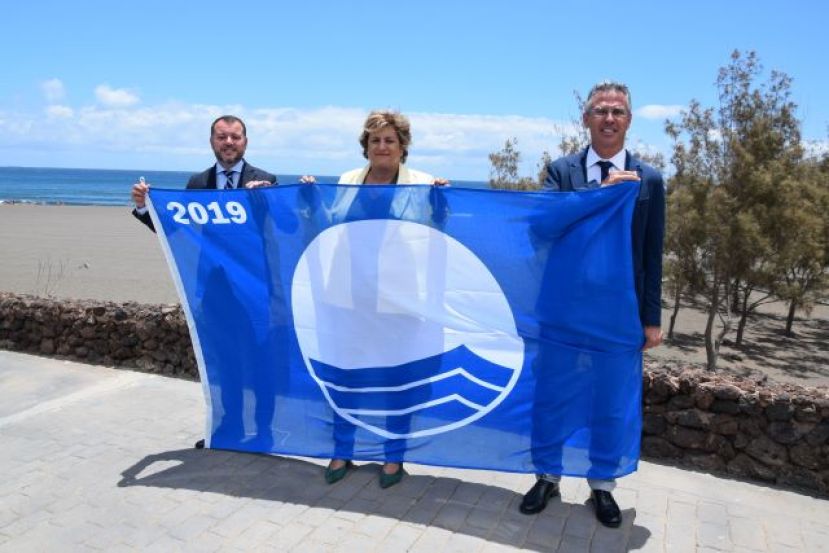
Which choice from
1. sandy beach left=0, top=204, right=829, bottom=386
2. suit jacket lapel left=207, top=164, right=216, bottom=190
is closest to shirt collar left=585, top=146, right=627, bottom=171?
suit jacket lapel left=207, top=164, right=216, bottom=190

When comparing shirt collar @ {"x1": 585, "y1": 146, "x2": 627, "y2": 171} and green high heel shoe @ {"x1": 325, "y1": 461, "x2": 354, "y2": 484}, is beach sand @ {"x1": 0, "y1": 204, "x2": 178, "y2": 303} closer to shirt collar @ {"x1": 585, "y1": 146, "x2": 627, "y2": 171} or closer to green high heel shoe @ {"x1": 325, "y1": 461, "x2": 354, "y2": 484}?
green high heel shoe @ {"x1": 325, "y1": 461, "x2": 354, "y2": 484}

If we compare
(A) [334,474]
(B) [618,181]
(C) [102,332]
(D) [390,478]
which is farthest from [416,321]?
(C) [102,332]

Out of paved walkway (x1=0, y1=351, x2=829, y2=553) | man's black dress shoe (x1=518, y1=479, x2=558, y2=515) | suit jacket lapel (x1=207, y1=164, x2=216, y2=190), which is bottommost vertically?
paved walkway (x1=0, y1=351, x2=829, y2=553)

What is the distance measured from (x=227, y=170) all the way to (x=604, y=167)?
2.75 m

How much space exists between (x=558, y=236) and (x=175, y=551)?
289 centimetres

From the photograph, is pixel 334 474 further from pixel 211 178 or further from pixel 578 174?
pixel 578 174

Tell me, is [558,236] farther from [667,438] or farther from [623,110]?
[667,438]

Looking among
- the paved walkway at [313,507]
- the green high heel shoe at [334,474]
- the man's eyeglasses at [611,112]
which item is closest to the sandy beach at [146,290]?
the paved walkway at [313,507]

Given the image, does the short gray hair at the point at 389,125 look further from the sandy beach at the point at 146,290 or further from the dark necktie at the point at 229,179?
the sandy beach at the point at 146,290

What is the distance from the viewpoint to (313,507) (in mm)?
4156

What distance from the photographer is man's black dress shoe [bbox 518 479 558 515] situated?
4.07 metres

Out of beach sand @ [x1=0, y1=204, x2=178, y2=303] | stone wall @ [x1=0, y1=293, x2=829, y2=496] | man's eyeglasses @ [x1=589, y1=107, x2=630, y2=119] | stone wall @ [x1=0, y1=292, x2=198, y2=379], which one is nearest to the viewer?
man's eyeglasses @ [x1=589, y1=107, x2=630, y2=119]

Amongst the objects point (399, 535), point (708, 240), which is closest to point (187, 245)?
point (399, 535)

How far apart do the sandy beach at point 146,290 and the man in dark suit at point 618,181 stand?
6881 millimetres
